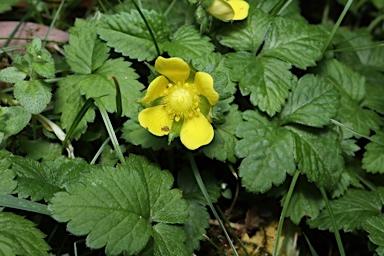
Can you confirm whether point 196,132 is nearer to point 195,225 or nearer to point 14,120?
point 195,225

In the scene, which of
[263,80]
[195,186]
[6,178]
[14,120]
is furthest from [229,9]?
[6,178]

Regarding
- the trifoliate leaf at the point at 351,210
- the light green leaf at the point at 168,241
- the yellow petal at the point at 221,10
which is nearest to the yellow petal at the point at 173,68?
the yellow petal at the point at 221,10

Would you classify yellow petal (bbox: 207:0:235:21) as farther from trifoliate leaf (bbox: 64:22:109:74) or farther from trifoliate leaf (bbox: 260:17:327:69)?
trifoliate leaf (bbox: 64:22:109:74)

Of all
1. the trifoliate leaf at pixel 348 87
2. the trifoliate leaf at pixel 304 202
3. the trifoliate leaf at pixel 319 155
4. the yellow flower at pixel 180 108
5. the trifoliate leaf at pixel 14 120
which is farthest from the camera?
the trifoliate leaf at pixel 348 87

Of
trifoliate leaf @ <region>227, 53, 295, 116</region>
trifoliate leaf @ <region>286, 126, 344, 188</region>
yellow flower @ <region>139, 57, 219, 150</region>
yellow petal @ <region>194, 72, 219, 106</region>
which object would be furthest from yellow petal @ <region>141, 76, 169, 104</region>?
trifoliate leaf @ <region>286, 126, 344, 188</region>

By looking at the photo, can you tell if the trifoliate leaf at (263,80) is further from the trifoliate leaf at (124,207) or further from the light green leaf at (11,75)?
the light green leaf at (11,75)
